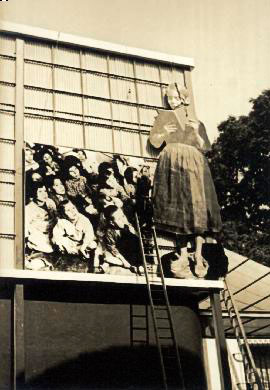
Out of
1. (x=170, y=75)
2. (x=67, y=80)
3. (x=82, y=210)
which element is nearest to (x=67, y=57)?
(x=67, y=80)

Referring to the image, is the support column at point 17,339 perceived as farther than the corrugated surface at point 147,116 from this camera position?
No

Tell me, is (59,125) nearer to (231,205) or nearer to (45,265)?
(45,265)

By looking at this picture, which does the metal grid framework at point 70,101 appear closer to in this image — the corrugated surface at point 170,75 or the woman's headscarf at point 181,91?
the corrugated surface at point 170,75

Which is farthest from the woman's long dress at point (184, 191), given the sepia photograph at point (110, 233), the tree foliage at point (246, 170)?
the tree foliage at point (246, 170)

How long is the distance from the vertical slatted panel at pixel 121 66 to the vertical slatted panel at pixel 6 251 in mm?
5624

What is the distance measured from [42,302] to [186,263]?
341 cm

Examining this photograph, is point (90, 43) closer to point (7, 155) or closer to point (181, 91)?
point (181, 91)

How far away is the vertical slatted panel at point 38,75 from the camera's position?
51.4 ft

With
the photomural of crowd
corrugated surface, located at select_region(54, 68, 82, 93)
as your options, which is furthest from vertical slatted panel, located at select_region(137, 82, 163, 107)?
the photomural of crowd

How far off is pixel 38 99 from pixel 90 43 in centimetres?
231

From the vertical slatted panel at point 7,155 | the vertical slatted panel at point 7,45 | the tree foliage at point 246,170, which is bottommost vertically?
the vertical slatted panel at point 7,155

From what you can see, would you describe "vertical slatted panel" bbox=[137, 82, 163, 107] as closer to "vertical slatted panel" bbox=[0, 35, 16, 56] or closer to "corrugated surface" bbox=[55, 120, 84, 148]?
"corrugated surface" bbox=[55, 120, 84, 148]

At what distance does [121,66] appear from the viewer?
17.0 m

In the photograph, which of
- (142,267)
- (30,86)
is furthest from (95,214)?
(30,86)
